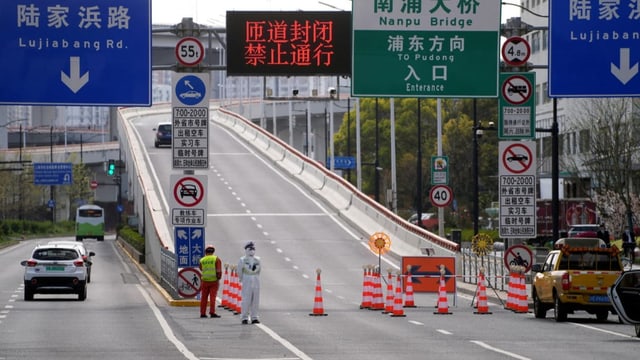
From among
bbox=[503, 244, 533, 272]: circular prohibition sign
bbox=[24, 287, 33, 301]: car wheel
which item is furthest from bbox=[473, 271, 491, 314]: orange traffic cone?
bbox=[24, 287, 33, 301]: car wheel

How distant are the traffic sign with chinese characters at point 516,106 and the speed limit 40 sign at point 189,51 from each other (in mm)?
7333

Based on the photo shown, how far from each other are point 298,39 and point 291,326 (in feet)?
23.2

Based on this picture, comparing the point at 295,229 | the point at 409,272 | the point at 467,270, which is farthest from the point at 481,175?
the point at 409,272

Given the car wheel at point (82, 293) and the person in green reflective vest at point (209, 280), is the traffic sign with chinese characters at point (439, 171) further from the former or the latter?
the person in green reflective vest at point (209, 280)

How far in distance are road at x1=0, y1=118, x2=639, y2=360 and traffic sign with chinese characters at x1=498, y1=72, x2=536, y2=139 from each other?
427 cm

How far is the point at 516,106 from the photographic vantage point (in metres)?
34.4

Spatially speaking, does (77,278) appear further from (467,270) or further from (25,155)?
(25,155)

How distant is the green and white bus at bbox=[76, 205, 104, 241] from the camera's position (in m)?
103

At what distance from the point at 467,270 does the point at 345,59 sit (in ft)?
69.2

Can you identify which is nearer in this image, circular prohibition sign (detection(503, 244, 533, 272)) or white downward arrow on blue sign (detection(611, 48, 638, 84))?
white downward arrow on blue sign (detection(611, 48, 638, 84))

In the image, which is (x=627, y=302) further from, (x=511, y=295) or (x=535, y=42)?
(x=535, y=42)

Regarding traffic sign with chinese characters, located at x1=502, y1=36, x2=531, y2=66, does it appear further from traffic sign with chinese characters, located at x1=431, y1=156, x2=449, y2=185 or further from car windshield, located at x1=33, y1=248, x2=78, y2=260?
traffic sign with chinese characters, located at x1=431, y1=156, x2=449, y2=185

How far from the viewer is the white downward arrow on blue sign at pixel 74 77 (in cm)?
2972

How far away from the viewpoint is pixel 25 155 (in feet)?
439
